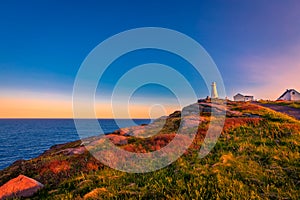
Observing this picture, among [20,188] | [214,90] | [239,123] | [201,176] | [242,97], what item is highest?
[214,90]

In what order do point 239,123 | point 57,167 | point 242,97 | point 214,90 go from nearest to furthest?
1. point 57,167
2. point 239,123
3. point 214,90
4. point 242,97

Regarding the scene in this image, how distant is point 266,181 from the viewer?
24.0ft

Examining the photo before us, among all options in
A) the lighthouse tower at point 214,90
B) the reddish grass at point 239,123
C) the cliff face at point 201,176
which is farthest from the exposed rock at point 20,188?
the lighthouse tower at point 214,90

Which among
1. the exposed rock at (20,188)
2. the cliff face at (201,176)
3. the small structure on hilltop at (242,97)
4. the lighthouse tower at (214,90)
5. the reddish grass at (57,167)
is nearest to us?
the cliff face at (201,176)

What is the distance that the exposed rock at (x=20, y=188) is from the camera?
850cm

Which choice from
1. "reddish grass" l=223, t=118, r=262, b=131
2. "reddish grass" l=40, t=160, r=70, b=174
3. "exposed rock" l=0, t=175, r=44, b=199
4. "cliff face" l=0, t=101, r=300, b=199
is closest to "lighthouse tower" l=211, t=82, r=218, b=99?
"reddish grass" l=223, t=118, r=262, b=131

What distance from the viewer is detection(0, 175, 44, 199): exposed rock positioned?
27.9 feet

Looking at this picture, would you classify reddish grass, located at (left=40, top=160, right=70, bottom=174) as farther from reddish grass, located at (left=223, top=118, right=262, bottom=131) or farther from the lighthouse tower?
the lighthouse tower

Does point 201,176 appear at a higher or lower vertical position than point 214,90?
lower

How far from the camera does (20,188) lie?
28.8 feet

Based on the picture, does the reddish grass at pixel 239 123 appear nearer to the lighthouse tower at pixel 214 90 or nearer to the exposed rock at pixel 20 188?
the exposed rock at pixel 20 188

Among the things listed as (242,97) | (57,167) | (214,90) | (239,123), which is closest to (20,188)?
(57,167)

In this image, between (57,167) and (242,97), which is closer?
(57,167)

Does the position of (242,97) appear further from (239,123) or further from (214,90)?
(239,123)
